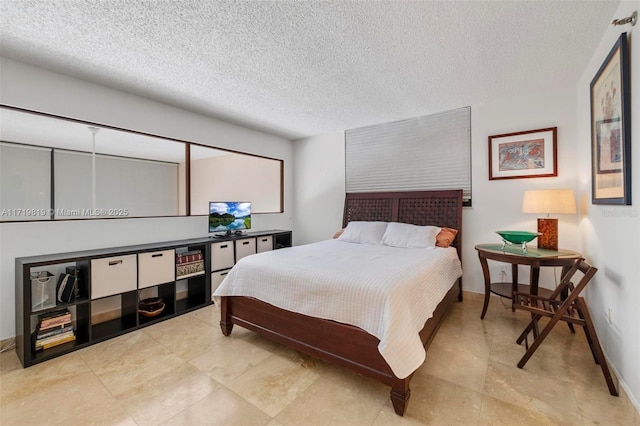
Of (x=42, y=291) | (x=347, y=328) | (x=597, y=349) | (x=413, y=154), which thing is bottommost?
(x=597, y=349)

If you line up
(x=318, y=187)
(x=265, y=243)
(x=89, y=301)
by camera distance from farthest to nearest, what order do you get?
(x=318, y=187) → (x=265, y=243) → (x=89, y=301)

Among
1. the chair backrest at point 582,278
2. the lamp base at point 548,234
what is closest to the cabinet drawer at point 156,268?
the chair backrest at point 582,278

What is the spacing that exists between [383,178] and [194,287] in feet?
9.97

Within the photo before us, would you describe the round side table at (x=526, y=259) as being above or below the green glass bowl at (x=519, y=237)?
below

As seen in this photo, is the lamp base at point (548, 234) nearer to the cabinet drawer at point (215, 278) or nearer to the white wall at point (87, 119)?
the cabinet drawer at point (215, 278)

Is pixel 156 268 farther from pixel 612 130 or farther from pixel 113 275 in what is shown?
pixel 612 130

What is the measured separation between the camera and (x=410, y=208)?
12.4 ft

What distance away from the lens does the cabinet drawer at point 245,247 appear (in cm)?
366

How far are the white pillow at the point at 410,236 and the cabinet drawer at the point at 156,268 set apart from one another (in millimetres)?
2485

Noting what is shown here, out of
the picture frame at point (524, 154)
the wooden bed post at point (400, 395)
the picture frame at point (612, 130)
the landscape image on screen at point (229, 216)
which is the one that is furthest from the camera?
the landscape image on screen at point (229, 216)

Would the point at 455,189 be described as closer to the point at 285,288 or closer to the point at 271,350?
the point at 285,288

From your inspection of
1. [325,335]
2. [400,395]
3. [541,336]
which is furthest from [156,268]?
[541,336]

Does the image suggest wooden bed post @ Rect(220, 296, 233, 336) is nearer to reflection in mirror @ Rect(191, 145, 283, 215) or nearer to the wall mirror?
the wall mirror

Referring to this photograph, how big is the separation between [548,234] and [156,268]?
398 centimetres
